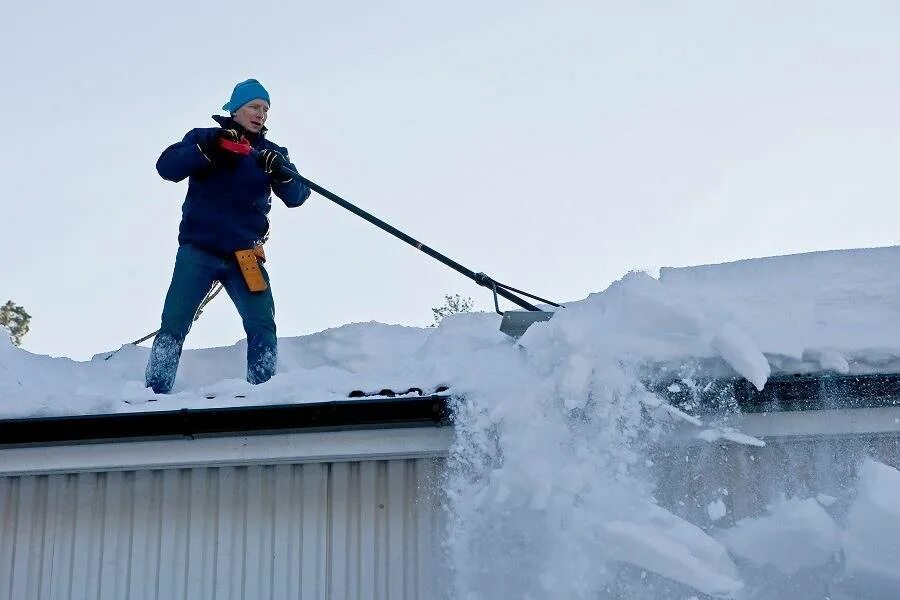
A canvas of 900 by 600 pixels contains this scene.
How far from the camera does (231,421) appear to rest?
4238mm

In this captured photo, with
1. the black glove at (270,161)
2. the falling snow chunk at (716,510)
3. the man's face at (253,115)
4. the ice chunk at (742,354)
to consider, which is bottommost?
the falling snow chunk at (716,510)

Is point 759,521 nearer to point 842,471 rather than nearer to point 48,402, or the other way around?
point 842,471

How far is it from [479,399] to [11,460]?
219 cm

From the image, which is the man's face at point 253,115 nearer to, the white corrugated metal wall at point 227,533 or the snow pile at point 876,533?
the white corrugated metal wall at point 227,533

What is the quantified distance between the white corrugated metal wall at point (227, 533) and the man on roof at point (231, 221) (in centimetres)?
92

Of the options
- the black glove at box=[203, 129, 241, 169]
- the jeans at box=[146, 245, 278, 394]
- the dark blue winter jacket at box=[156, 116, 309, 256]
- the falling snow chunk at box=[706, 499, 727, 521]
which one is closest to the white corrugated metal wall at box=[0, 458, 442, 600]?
the jeans at box=[146, 245, 278, 394]

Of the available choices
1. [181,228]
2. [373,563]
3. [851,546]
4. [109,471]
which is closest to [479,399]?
[373,563]

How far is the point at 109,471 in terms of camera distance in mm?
4746

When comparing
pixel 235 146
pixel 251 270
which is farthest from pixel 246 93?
pixel 251 270

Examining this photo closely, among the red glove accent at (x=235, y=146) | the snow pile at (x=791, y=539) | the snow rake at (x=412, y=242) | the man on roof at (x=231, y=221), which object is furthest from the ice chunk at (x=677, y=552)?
the red glove accent at (x=235, y=146)

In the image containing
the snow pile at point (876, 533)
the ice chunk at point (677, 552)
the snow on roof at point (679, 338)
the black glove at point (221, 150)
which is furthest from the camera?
the black glove at point (221, 150)

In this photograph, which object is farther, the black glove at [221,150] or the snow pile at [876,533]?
the black glove at [221,150]

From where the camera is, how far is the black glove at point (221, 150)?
5501mm

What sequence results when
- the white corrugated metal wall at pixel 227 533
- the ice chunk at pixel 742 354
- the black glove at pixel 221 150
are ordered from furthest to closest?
the black glove at pixel 221 150 → the white corrugated metal wall at pixel 227 533 → the ice chunk at pixel 742 354
